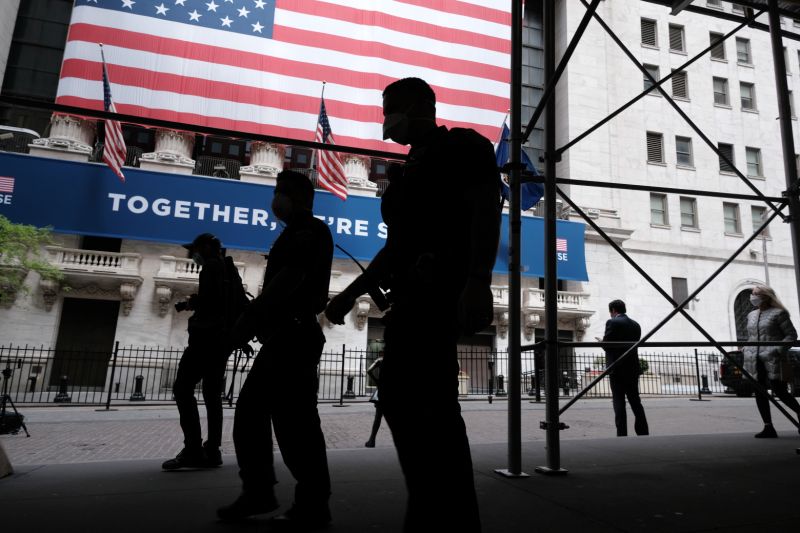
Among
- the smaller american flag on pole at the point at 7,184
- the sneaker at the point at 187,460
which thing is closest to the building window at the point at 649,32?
the smaller american flag on pole at the point at 7,184

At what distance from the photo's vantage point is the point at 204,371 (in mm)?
3988

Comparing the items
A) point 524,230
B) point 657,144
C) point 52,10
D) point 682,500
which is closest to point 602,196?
point 657,144

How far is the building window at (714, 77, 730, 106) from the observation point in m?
32.0

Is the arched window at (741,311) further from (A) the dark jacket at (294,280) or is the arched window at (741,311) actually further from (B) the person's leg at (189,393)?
(A) the dark jacket at (294,280)

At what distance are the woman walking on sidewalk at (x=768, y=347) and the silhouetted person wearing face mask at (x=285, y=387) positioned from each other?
534 centimetres

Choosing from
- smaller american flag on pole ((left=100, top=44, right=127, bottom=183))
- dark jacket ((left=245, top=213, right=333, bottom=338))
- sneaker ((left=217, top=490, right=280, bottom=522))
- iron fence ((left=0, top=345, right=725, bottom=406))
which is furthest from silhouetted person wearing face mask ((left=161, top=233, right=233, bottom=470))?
smaller american flag on pole ((left=100, top=44, right=127, bottom=183))

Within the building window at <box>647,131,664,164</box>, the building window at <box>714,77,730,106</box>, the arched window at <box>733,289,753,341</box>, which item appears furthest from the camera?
the building window at <box>714,77,730,106</box>

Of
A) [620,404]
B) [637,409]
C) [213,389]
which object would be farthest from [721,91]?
[213,389]

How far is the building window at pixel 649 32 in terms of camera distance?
1238 inches

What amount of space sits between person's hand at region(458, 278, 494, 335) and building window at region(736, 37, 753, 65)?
1552 inches

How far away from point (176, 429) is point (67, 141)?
66.0 ft

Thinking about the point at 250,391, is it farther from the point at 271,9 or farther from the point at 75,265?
the point at 271,9

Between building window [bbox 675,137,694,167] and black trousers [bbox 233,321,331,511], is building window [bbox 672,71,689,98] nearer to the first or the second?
building window [bbox 675,137,694,167]

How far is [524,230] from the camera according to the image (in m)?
24.2
